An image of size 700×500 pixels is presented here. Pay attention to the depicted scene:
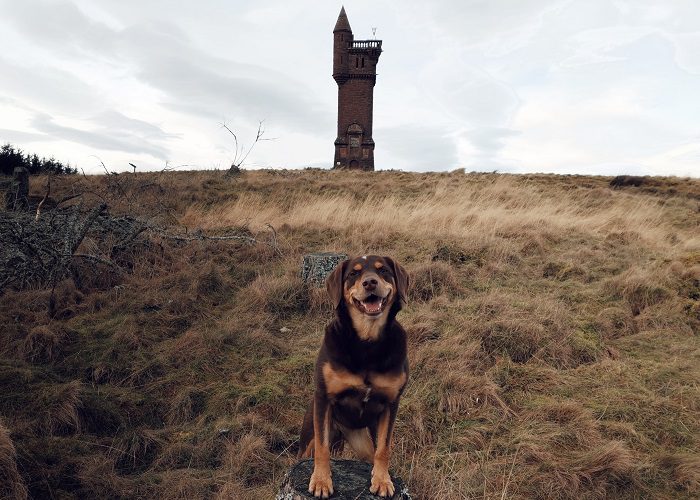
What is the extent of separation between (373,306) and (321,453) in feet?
2.72

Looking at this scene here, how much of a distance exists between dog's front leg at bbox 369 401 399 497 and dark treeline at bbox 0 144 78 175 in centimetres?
1777

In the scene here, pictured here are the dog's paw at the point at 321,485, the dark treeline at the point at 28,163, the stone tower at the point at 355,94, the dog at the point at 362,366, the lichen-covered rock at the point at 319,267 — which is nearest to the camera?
the dog's paw at the point at 321,485

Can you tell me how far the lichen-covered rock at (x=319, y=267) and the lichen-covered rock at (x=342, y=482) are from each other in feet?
13.0

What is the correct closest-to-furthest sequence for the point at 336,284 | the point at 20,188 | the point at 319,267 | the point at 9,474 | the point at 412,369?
the point at 336,284 < the point at 9,474 < the point at 412,369 < the point at 319,267 < the point at 20,188

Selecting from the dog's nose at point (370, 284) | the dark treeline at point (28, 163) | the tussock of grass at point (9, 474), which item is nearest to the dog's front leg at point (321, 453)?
the dog's nose at point (370, 284)

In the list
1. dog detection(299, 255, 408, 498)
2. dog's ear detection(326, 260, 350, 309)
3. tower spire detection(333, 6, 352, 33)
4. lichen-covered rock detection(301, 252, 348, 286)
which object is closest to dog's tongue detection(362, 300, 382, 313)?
dog detection(299, 255, 408, 498)

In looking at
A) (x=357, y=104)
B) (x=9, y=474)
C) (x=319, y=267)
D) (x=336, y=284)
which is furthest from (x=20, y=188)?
(x=357, y=104)

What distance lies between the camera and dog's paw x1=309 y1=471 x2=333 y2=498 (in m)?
2.40

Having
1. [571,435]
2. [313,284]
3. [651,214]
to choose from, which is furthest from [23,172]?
[651,214]

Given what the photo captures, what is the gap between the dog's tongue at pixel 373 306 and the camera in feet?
8.45

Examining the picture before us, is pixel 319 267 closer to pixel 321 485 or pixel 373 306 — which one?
pixel 373 306

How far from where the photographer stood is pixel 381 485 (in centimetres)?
246

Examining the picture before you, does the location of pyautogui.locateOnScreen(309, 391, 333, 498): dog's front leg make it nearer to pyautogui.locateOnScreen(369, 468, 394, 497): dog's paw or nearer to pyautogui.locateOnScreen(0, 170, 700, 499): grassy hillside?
pyautogui.locateOnScreen(369, 468, 394, 497): dog's paw

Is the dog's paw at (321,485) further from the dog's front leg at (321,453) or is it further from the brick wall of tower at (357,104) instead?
the brick wall of tower at (357,104)
